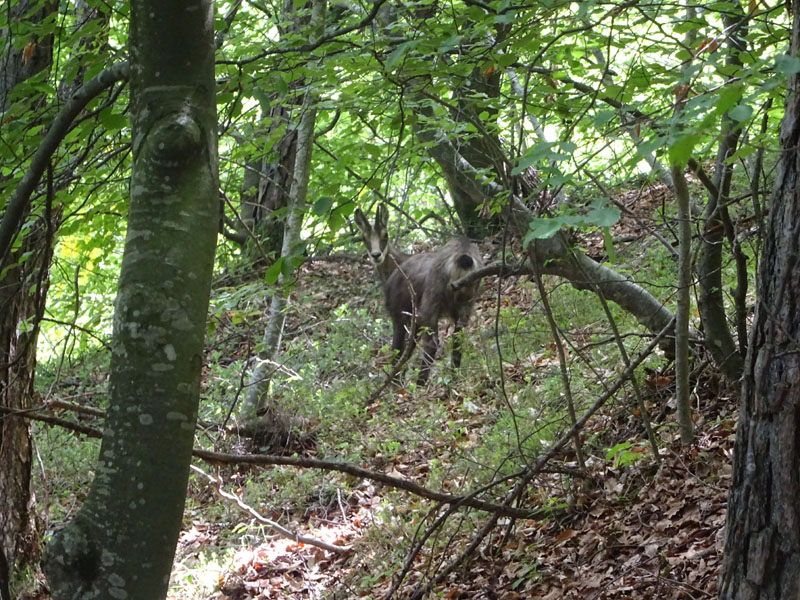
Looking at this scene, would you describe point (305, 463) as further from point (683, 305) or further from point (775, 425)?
point (683, 305)

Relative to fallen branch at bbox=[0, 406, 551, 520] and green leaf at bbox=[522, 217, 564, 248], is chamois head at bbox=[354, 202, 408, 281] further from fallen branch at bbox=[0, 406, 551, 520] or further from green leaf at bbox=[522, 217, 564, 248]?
green leaf at bbox=[522, 217, 564, 248]

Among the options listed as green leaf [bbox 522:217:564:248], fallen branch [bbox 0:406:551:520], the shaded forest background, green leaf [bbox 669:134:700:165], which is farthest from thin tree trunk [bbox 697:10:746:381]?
green leaf [bbox 669:134:700:165]

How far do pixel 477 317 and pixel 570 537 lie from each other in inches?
230

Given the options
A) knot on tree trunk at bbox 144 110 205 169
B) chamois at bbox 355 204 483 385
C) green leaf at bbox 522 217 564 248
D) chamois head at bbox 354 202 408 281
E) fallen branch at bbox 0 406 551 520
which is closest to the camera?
knot on tree trunk at bbox 144 110 205 169

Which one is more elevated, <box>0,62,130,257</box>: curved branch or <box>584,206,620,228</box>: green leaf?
<box>0,62,130,257</box>: curved branch

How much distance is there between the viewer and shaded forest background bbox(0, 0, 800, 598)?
3.51 meters

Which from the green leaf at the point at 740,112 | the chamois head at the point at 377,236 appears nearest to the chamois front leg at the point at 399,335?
the chamois head at the point at 377,236

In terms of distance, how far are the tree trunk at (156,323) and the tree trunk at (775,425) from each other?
1784 mm

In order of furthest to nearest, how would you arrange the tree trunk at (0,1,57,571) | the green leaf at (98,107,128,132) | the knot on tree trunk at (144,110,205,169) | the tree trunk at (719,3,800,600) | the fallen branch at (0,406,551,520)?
1. the tree trunk at (0,1,57,571)
2. the fallen branch at (0,406,551,520)
3. the green leaf at (98,107,128,132)
4. the tree trunk at (719,3,800,600)
5. the knot on tree trunk at (144,110,205,169)

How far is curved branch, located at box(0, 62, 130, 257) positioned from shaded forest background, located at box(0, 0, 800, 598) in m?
0.01

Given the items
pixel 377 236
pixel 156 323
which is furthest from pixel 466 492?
pixel 377 236

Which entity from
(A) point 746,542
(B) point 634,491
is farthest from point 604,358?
(A) point 746,542

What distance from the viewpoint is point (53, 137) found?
2607 millimetres

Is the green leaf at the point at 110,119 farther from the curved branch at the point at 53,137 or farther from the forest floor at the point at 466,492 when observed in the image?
the forest floor at the point at 466,492
